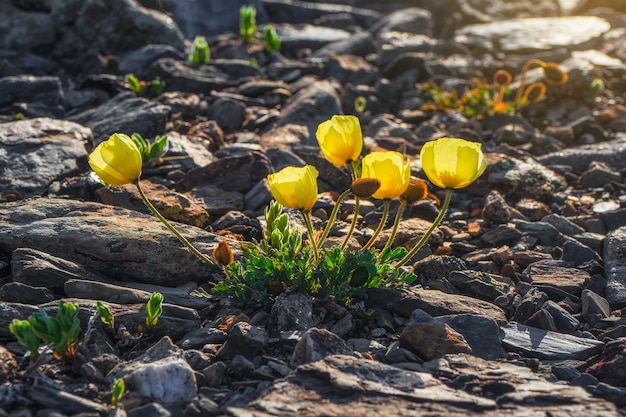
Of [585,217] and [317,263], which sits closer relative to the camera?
[317,263]


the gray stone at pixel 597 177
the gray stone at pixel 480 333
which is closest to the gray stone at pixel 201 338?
the gray stone at pixel 480 333

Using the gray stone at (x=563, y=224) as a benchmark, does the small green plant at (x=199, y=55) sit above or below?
above

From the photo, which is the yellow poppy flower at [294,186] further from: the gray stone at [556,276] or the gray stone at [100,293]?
the gray stone at [556,276]

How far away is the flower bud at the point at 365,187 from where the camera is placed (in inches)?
154

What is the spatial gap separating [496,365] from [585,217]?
2.81 metres

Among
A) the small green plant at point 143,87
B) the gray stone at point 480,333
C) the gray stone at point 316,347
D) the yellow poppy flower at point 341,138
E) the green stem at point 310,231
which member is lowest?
the small green plant at point 143,87

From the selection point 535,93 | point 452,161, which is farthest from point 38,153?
point 535,93

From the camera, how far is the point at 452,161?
13.1ft

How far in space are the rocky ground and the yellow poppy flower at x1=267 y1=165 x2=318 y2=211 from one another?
0.58 metres

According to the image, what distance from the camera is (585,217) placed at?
248 inches

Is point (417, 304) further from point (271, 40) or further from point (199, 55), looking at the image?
point (271, 40)

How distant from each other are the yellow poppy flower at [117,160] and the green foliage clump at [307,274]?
2.51ft

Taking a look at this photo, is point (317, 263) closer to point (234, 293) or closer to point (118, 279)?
point (234, 293)

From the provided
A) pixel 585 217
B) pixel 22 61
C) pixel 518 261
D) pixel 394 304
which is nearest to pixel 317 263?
pixel 394 304
